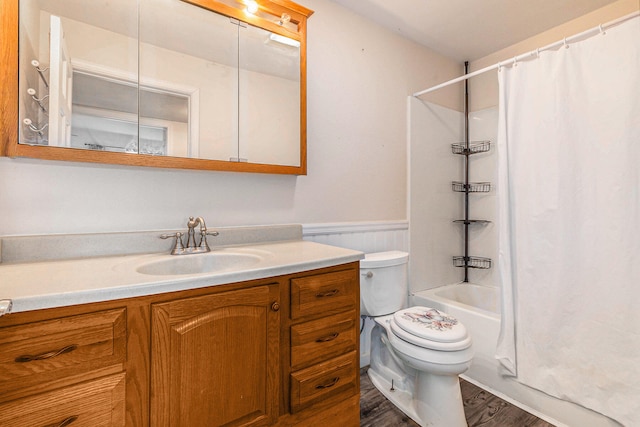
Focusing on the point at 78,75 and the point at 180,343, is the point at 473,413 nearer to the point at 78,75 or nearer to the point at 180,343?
the point at 180,343

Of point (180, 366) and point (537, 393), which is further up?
point (180, 366)

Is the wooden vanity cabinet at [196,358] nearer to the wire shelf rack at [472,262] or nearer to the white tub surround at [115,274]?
the white tub surround at [115,274]

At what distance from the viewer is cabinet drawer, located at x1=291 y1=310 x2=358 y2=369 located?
105cm

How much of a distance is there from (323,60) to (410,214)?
3.92ft

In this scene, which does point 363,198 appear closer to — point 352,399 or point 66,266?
point 352,399

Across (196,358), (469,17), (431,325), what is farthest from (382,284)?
(469,17)

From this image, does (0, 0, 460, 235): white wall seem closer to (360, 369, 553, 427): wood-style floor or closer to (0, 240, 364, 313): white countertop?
(0, 240, 364, 313): white countertop

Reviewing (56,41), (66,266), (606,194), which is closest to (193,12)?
(56,41)

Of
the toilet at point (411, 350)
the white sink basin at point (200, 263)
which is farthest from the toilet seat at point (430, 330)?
the white sink basin at point (200, 263)

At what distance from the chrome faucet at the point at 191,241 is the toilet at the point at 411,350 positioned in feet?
2.77

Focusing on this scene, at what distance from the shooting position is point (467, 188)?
98.4 inches

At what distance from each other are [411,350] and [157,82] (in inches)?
64.7

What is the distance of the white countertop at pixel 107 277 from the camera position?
2.25ft

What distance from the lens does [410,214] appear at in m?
2.17
